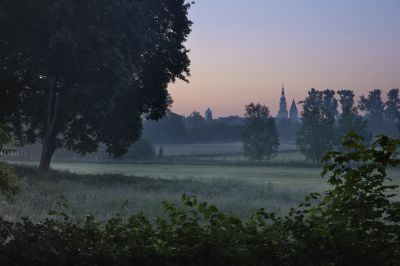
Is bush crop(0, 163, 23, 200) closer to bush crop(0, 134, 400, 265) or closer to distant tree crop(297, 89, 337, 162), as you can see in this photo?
bush crop(0, 134, 400, 265)

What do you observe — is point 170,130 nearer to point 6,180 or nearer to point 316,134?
point 316,134

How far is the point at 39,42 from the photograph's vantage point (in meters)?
28.8

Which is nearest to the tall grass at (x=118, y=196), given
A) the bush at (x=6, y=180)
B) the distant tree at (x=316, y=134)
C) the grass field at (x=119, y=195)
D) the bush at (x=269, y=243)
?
the grass field at (x=119, y=195)

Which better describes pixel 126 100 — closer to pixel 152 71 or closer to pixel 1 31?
pixel 152 71

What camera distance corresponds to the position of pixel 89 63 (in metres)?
28.2

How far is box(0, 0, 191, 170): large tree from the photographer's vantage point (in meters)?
A: 27.6

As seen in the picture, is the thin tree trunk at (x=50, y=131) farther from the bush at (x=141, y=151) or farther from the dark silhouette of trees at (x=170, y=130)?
the dark silhouette of trees at (x=170, y=130)

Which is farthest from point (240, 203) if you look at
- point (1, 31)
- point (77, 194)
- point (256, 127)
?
point (256, 127)

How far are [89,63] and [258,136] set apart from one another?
77.8 meters

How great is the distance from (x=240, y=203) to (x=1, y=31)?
17.0m

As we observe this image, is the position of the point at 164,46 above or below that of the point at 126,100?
above

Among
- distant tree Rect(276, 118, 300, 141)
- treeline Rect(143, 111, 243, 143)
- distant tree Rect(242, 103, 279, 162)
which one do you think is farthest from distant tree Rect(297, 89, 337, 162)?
distant tree Rect(276, 118, 300, 141)

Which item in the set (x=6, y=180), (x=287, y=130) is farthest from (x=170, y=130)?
(x=6, y=180)

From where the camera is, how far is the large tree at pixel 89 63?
27.6 m
